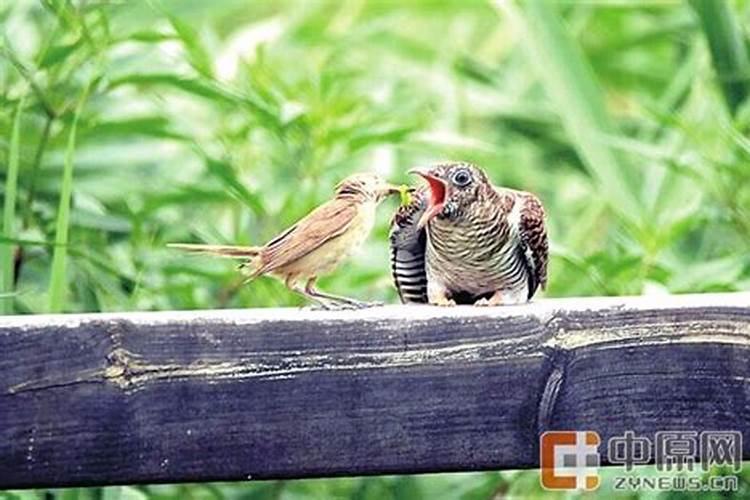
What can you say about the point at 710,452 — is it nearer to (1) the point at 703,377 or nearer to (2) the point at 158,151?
(1) the point at 703,377

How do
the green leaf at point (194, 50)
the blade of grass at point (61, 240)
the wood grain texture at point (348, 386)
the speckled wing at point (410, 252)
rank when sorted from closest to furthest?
the wood grain texture at point (348, 386)
the speckled wing at point (410, 252)
the blade of grass at point (61, 240)
the green leaf at point (194, 50)

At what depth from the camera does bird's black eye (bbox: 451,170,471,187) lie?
1860 millimetres

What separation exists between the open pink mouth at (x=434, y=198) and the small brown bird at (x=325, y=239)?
53 mm

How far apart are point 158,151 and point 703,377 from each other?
1.65 meters

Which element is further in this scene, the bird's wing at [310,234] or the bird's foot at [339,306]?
the bird's wing at [310,234]

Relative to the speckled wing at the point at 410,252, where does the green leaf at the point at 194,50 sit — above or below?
above

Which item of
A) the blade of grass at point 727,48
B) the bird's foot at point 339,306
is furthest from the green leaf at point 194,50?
the blade of grass at point 727,48

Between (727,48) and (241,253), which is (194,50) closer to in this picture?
(241,253)

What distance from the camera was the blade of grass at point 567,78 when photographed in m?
2.86

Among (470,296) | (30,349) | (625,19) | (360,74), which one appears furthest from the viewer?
(625,19)

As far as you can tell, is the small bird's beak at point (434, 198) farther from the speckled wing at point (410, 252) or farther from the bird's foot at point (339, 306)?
the bird's foot at point (339, 306)

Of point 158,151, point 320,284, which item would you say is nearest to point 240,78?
point 158,151

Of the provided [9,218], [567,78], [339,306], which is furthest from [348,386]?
[567,78]

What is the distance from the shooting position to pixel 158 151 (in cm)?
313
